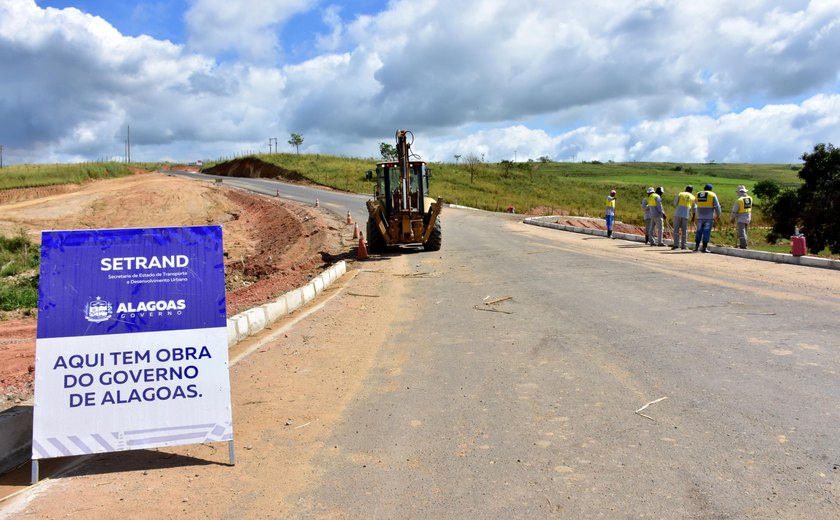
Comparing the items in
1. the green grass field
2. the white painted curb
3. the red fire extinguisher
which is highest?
the green grass field

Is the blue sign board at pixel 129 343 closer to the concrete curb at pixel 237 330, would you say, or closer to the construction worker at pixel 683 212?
the concrete curb at pixel 237 330

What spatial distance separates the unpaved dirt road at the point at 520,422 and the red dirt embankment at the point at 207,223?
8.34 ft

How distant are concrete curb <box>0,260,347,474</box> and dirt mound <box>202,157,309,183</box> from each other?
50.3 meters

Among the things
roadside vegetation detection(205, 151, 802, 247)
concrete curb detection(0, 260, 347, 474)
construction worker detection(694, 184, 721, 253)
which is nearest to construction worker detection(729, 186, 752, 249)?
construction worker detection(694, 184, 721, 253)

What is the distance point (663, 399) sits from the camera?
17.7ft

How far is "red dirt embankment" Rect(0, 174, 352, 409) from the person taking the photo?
10181mm

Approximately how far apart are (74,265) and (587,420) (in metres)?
4.10

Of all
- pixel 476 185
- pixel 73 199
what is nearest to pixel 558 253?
pixel 73 199

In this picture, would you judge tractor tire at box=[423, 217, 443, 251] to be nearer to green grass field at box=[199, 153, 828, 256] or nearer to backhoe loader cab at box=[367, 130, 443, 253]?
backhoe loader cab at box=[367, 130, 443, 253]

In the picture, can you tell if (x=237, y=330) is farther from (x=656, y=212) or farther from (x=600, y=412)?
(x=656, y=212)

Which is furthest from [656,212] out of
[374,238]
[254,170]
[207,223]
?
[254,170]

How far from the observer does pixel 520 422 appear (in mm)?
5023

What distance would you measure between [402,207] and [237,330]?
1097cm

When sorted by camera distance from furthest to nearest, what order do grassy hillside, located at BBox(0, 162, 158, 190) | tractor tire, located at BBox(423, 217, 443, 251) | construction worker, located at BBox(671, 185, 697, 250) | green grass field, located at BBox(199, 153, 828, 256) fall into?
green grass field, located at BBox(199, 153, 828, 256)
grassy hillside, located at BBox(0, 162, 158, 190)
tractor tire, located at BBox(423, 217, 443, 251)
construction worker, located at BBox(671, 185, 697, 250)
